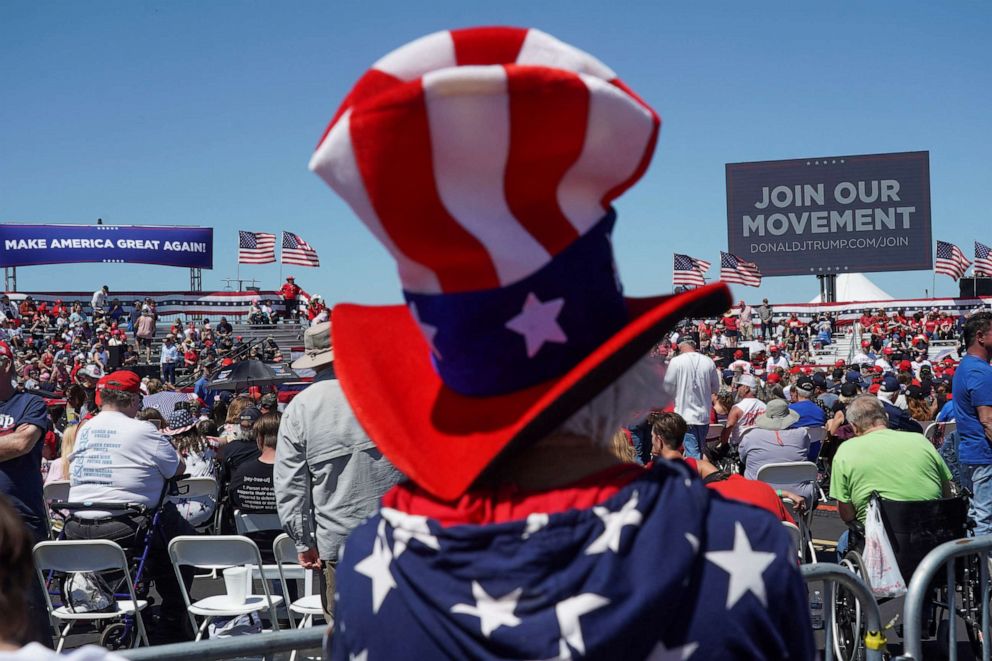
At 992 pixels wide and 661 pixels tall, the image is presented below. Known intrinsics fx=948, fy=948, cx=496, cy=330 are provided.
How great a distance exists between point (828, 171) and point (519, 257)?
150ft

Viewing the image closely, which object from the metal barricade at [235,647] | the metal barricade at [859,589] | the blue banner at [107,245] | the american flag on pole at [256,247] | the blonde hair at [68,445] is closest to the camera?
the metal barricade at [235,647]

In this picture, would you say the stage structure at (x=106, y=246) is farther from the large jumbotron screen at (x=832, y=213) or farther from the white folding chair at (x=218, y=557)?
the white folding chair at (x=218, y=557)

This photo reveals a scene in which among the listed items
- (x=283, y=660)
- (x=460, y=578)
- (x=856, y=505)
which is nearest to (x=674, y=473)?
(x=460, y=578)

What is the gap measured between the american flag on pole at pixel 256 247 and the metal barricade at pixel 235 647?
36853mm

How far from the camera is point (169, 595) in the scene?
573 centimetres

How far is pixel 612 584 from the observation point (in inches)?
42.8

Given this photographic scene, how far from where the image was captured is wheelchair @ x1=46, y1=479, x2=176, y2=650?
17.5 feet

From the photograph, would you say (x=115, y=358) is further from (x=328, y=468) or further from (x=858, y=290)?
(x=858, y=290)

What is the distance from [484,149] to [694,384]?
25.7 ft

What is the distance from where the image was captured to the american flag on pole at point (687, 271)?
3628 cm

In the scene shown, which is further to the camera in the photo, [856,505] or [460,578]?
[856,505]

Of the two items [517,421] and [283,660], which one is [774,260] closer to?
[283,660]

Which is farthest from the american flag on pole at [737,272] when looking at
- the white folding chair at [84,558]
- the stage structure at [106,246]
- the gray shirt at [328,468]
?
the gray shirt at [328,468]

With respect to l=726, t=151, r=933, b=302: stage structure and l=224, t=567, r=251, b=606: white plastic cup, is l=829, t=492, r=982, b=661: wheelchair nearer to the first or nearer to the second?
l=224, t=567, r=251, b=606: white plastic cup
